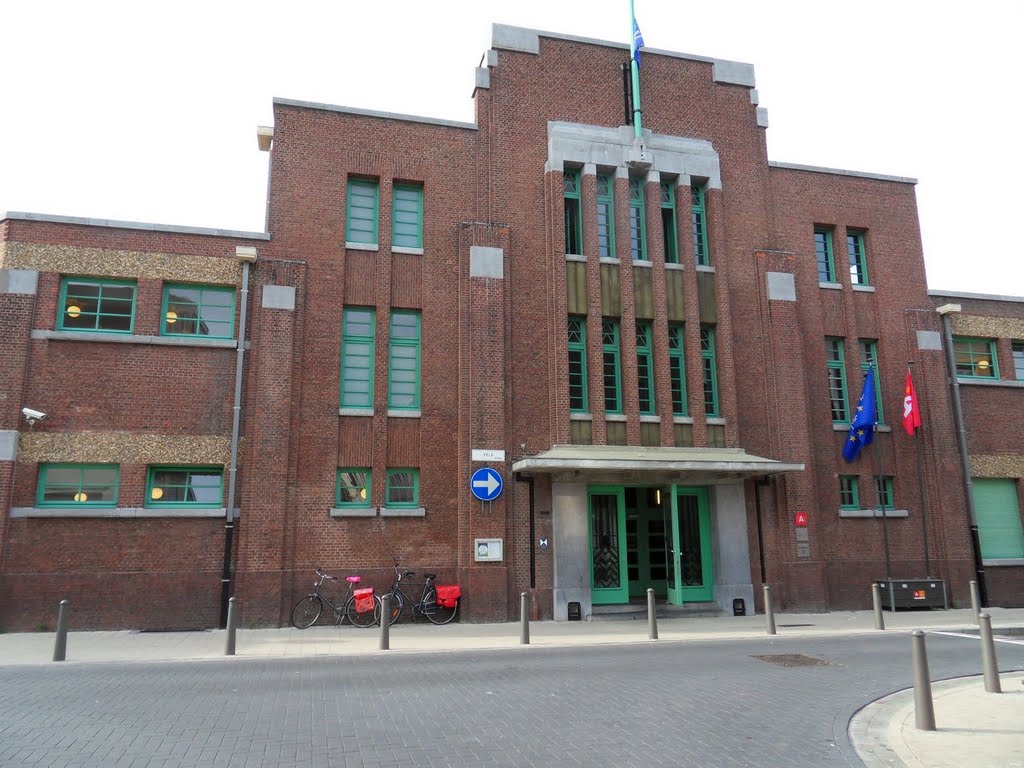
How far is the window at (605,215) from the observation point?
2059 centimetres

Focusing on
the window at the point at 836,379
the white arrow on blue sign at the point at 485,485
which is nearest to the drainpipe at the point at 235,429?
the white arrow on blue sign at the point at 485,485

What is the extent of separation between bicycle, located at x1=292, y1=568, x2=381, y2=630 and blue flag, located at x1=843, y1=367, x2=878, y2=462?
42.4 feet

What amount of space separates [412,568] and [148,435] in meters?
6.46

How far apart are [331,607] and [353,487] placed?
8.83 ft

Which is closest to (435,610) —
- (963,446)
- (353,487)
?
(353,487)

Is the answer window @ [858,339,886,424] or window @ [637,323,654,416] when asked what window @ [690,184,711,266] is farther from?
window @ [858,339,886,424]

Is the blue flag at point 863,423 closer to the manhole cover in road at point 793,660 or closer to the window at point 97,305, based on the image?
the manhole cover in road at point 793,660

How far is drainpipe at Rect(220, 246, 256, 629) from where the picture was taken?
16.6 meters

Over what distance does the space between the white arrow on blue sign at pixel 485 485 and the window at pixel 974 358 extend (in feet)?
48.1

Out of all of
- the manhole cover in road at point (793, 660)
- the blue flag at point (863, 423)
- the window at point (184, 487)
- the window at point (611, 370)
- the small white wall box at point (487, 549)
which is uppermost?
the window at point (611, 370)

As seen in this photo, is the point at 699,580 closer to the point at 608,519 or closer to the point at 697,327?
the point at 608,519

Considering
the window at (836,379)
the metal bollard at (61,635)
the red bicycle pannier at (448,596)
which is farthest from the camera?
the window at (836,379)

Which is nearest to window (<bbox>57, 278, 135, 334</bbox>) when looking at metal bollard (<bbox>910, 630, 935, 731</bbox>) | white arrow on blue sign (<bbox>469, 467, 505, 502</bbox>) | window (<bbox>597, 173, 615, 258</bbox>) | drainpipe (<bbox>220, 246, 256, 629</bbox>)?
drainpipe (<bbox>220, 246, 256, 629</bbox>)

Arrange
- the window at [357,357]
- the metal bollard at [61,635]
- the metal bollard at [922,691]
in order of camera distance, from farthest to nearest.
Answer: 1. the window at [357,357]
2. the metal bollard at [61,635]
3. the metal bollard at [922,691]
